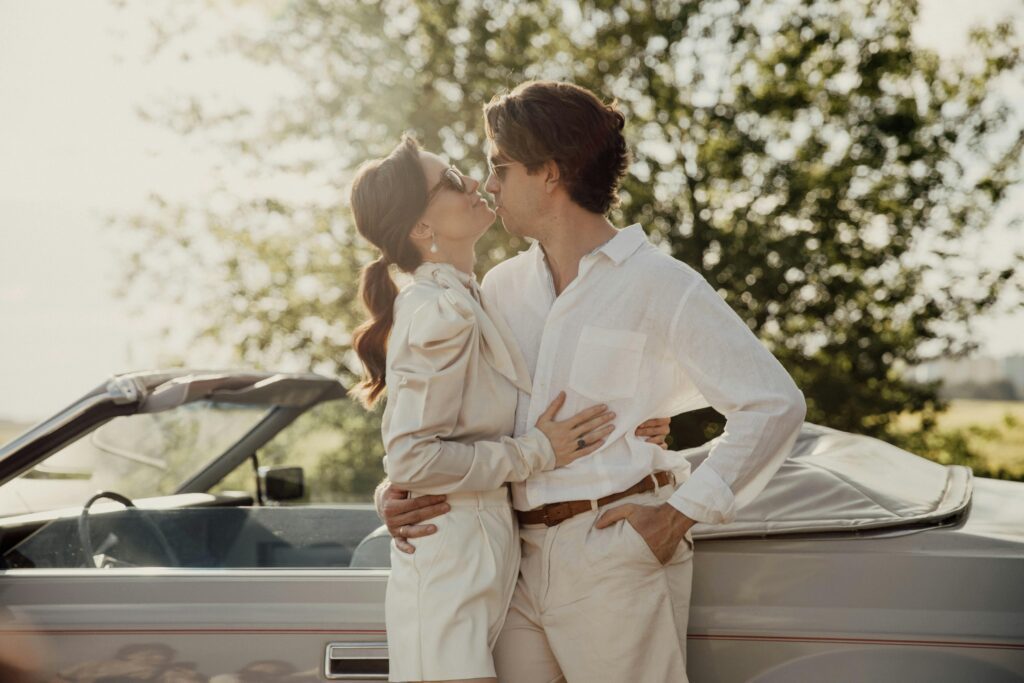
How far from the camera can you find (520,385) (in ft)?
7.98

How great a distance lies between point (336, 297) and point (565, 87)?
8.28m

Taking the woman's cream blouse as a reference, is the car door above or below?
below

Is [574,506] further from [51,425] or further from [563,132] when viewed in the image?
[51,425]

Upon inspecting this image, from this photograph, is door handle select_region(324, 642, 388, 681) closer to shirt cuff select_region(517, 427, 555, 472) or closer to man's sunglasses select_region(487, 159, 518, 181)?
shirt cuff select_region(517, 427, 555, 472)

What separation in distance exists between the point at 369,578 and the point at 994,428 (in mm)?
9187

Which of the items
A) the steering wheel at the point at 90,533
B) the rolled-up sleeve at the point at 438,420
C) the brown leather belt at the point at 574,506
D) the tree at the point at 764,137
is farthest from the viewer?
the tree at the point at 764,137

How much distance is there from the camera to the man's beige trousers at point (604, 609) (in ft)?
7.47

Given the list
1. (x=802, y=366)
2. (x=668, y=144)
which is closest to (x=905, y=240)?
(x=802, y=366)

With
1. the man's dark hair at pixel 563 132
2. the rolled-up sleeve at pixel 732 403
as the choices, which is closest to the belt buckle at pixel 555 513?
the rolled-up sleeve at pixel 732 403

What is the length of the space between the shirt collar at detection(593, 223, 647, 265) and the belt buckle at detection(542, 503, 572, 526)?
548mm

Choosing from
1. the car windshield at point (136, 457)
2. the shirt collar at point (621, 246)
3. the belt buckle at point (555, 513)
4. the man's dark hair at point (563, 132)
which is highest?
the man's dark hair at point (563, 132)

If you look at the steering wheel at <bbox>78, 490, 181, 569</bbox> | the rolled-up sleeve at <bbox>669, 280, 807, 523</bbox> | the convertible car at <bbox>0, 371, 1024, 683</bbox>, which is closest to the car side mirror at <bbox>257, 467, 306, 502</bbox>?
the convertible car at <bbox>0, 371, 1024, 683</bbox>

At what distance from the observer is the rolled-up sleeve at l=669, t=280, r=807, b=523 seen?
→ 88.8 inches

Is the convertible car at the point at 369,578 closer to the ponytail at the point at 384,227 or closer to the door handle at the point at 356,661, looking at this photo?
the door handle at the point at 356,661
